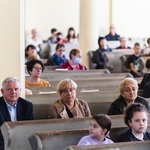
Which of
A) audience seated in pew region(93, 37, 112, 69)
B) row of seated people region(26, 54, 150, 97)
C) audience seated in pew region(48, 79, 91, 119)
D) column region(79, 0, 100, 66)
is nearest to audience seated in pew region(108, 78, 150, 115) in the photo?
audience seated in pew region(48, 79, 91, 119)

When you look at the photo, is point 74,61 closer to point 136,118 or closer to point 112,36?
point 136,118

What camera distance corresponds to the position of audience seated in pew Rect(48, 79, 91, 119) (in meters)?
5.66

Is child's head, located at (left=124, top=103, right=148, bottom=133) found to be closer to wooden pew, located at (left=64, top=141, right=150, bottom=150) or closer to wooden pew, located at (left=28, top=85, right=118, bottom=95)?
wooden pew, located at (left=64, top=141, right=150, bottom=150)

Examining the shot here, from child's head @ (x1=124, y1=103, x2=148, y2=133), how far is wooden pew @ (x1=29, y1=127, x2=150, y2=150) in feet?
0.55

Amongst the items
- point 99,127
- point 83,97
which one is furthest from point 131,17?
point 99,127

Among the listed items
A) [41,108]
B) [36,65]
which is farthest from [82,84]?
[41,108]

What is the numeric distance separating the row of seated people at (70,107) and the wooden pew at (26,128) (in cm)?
51

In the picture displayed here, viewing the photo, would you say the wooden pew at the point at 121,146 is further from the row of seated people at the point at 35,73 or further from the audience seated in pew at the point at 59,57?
the audience seated in pew at the point at 59,57

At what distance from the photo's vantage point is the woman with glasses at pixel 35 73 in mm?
7250

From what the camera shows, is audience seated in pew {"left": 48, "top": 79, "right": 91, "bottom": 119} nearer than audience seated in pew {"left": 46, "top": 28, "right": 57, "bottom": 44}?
Yes

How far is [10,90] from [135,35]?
46.0ft

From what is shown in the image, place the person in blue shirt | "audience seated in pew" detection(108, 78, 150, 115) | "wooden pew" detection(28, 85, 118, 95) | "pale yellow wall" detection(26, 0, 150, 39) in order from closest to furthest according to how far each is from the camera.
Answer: "audience seated in pew" detection(108, 78, 150, 115)
"wooden pew" detection(28, 85, 118, 95)
the person in blue shirt
"pale yellow wall" detection(26, 0, 150, 39)

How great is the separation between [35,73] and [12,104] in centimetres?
192

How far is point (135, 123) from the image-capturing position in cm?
476
